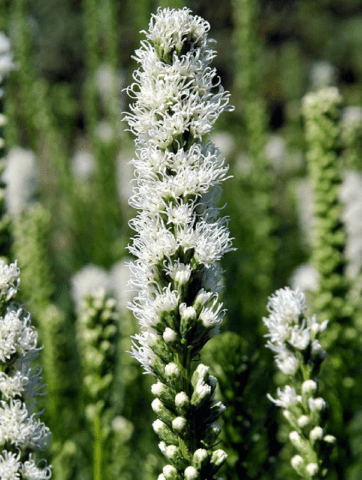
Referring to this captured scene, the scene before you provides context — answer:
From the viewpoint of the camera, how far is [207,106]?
1791 millimetres

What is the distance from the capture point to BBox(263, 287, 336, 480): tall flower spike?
1.99 metres

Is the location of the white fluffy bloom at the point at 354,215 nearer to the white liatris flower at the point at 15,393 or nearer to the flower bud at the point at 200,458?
the flower bud at the point at 200,458

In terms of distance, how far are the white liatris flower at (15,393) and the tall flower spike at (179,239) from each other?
32cm

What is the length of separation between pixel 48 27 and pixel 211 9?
2.46 meters

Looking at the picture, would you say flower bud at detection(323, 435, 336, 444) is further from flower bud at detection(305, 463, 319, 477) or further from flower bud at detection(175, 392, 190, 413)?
flower bud at detection(175, 392, 190, 413)

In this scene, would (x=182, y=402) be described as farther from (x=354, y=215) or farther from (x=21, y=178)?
(x=21, y=178)

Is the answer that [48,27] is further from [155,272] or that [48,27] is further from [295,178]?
[155,272]

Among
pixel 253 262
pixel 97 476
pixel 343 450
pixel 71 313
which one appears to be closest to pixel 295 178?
pixel 253 262

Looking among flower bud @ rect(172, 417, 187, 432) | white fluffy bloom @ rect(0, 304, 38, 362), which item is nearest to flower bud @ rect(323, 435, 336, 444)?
flower bud @ rect(172, 417, 187, 432)

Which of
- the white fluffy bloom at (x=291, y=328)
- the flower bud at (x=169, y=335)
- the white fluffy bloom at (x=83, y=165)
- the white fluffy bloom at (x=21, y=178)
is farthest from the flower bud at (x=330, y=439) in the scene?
the white fluffy bloom at (x=83, y=165)

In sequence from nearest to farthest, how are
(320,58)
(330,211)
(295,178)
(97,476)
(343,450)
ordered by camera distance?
(97,476)
(343,450)
(330,211)
(295,178)
(320,58)

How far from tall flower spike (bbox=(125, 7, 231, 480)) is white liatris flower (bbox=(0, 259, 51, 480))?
321 mm

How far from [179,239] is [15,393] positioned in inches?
23.8

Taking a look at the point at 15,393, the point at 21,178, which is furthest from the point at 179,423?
the point at 21,178
